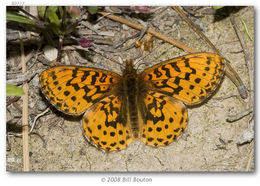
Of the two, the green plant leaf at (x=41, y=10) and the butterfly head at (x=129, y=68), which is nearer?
the butterfly head at (x=129, y=68)

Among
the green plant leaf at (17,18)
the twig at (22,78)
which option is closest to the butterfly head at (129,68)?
the twig at (22,78)

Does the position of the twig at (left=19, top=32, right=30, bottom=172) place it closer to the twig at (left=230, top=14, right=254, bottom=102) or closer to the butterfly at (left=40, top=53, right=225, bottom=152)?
the butterfly at (left=40, top=53, right=225, bottom=152)

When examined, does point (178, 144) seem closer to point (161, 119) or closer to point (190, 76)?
point (161, 119)

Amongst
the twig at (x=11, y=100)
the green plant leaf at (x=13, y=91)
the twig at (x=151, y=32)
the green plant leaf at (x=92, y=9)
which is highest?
the green plant leaf at (x=92, y=9)

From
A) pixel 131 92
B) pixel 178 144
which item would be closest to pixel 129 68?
pixel 131 92

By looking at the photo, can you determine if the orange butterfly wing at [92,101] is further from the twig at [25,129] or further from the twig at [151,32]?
the twig at [151,32]

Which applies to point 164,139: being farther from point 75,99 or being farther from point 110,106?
point 75,99

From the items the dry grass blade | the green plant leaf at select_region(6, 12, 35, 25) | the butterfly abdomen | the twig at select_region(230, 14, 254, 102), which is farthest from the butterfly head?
the twig at select_region(230, 14, 254, 102)
